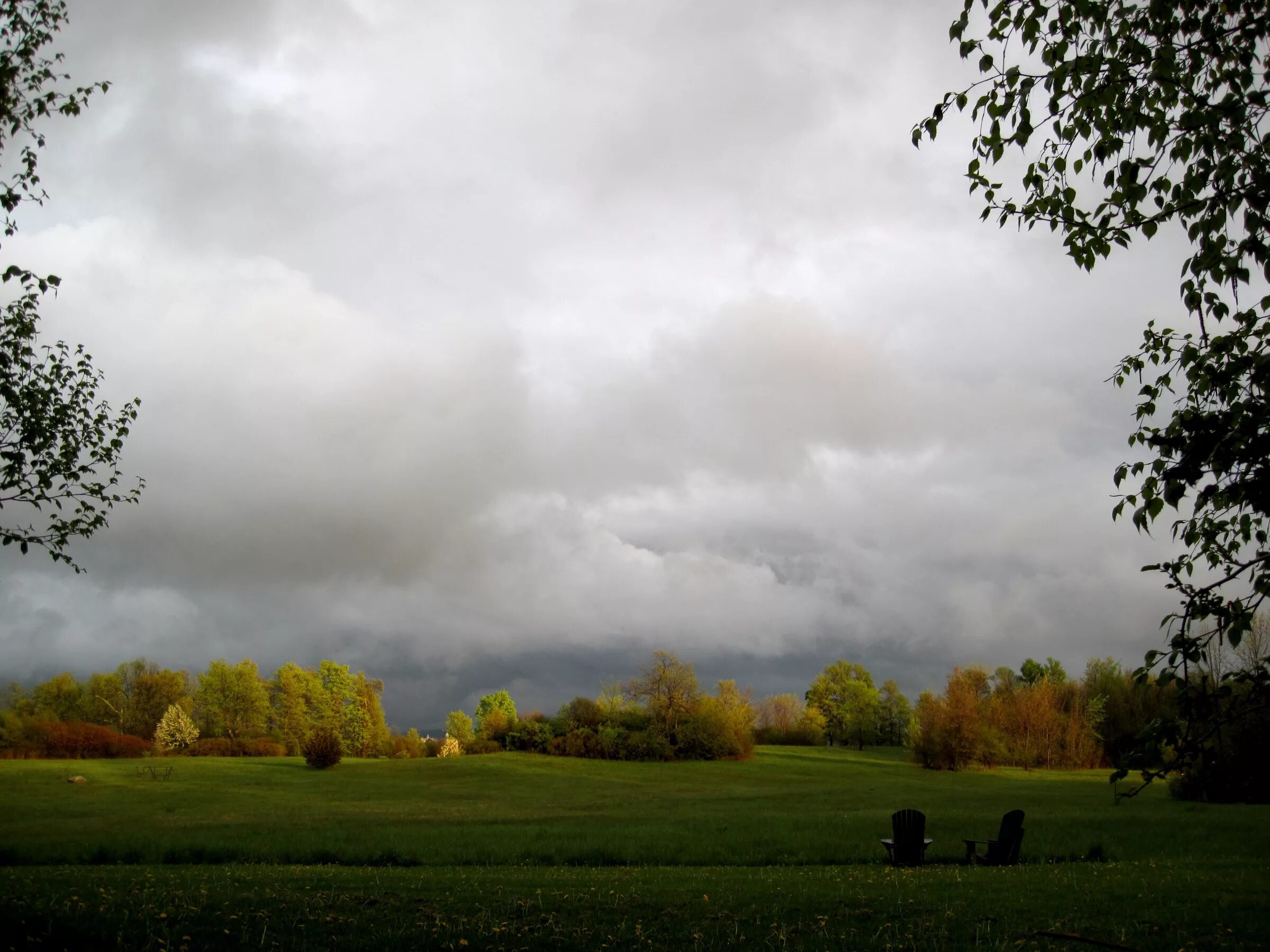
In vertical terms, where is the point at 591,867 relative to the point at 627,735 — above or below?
above

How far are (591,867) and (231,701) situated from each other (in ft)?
269

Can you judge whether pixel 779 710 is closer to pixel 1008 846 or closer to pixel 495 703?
pixel 495 703

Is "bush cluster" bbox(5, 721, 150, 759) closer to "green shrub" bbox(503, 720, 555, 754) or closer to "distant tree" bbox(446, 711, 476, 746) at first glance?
"green shrub" bbox(503, 720, 555, 754)

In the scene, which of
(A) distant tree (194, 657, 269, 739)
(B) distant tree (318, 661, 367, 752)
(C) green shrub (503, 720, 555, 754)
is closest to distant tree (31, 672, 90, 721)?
(A) distant tree (194, 657, 269, 739)

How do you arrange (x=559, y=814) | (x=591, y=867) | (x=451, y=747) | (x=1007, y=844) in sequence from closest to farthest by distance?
(x=1007, y=844), (x=591, y=867), (x=559, y=814), (x=451, y=747)

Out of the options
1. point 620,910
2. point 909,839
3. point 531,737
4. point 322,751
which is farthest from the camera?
point 531,737

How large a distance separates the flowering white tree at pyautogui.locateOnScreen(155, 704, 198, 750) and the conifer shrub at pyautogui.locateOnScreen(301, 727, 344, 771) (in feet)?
69.4

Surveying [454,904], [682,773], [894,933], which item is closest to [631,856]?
[454,904]

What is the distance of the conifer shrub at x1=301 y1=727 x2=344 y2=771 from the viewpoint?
64.4m

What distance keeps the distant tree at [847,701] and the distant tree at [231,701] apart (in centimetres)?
7120

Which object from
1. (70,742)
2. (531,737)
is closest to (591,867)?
(531,737)

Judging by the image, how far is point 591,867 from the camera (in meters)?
22.6

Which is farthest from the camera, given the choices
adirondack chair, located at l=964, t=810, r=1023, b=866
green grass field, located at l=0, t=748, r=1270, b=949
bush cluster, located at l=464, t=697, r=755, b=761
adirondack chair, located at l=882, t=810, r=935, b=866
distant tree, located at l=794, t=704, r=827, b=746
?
distant tree, located at l=794, t=704, r=827, b=746

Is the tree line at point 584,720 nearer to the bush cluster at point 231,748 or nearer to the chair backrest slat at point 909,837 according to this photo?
the bush cluster at point 231,748
